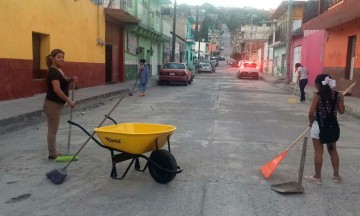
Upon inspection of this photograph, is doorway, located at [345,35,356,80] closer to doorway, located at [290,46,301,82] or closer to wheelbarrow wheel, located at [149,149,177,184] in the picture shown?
doorway, located at [290,46,301,82]

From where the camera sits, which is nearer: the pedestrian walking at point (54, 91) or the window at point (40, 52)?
the pedestrian walking at point (54, 91)

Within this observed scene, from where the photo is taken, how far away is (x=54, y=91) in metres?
6.00

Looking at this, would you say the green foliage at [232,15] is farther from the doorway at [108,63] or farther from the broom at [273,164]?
the broom at [273,164]

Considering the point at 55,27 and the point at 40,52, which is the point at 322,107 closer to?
the point at 40,52

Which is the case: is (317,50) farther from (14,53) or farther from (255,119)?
(14,53)

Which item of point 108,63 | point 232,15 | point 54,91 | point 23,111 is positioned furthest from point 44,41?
point 232,15

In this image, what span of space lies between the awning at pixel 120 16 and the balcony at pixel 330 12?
9.69 meters

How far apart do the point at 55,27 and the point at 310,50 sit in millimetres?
17699

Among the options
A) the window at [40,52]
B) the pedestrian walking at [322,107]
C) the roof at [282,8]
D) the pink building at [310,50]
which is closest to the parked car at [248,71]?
the pink building at [310,50]

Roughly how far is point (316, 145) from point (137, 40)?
970 inches

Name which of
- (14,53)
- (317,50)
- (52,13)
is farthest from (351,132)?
(317,50)

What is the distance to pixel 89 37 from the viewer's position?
19.0 m

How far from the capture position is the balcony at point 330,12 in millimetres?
15051

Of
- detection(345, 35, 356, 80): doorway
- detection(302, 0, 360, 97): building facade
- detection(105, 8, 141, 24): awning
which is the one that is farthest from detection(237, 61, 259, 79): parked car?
detection(345, 35, 356, 80): doorway
